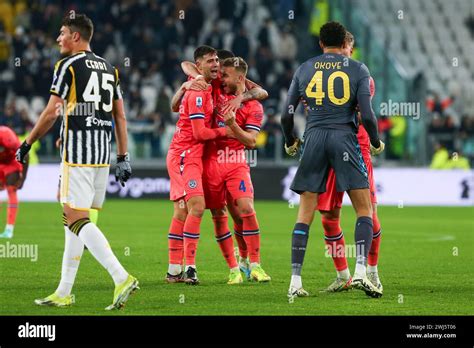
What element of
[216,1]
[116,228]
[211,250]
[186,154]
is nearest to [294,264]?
[186,154]

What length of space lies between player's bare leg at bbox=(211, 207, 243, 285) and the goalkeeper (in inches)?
53.0

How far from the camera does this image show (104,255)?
892 centimetres

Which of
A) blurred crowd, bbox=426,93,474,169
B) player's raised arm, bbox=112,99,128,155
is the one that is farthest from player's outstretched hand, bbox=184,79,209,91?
blurred crowd, bbox=426,93,474,169

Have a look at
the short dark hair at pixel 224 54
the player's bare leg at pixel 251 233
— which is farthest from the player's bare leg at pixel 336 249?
the short dark hair at pixel 224 54

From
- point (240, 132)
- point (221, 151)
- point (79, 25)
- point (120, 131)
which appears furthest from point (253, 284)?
point (79, 25)

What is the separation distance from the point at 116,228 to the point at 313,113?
9.04 meters

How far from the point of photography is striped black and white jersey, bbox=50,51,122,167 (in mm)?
9086

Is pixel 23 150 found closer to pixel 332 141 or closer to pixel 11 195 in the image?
pixel 332 141

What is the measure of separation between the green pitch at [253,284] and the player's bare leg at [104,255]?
167mm

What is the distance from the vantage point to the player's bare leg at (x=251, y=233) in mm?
11289

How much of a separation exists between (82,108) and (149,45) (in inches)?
832

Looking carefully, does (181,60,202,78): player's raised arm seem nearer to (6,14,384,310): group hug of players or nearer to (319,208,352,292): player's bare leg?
(6,14,384,310): group hug of players

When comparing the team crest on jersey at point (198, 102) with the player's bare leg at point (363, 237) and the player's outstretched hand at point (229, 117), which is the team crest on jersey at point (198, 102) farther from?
the player's bare leg at point (363, 237)
